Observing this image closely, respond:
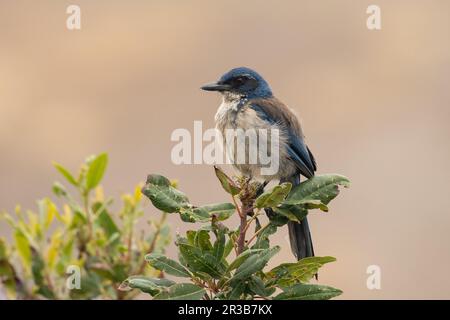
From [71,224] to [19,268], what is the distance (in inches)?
12.8

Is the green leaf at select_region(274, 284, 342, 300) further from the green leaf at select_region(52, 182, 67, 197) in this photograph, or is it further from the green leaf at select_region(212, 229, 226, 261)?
the green leaf at select_region(52, 182, 67, 197)

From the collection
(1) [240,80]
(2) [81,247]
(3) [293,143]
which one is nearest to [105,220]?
(2) [81,247]

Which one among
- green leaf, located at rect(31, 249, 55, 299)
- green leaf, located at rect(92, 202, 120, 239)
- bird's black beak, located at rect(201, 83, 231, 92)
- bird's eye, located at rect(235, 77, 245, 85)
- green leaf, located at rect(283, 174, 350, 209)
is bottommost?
green leaf, located at rect(31, 249, 55, 299)

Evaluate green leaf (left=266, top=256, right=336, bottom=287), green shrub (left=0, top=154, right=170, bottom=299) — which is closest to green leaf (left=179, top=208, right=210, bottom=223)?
green leaf (left=266, top=256, right=336, bottom=287)

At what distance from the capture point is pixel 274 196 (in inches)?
101

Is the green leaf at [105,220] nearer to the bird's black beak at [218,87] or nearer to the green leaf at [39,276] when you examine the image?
the green leaf at [39,276]

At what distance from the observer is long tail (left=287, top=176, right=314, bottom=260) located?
3.71 meters

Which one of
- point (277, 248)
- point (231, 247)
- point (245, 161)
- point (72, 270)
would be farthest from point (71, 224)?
point (277, 248)

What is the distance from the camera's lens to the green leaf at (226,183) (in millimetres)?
2727

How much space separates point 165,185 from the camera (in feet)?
8.63

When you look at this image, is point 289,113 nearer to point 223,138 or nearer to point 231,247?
point 223,138

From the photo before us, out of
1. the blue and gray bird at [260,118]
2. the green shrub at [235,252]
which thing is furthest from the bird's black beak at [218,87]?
the green shrub at [235,252]

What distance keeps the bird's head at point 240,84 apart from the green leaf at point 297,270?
209cm

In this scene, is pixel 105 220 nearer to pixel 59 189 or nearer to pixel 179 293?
pixel 59 189
